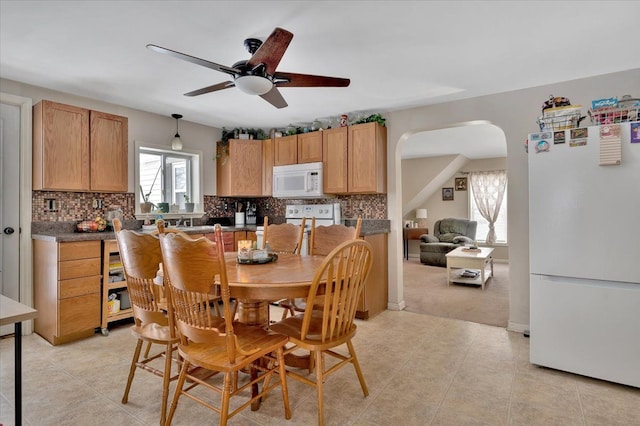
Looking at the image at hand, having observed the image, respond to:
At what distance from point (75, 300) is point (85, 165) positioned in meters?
1.27

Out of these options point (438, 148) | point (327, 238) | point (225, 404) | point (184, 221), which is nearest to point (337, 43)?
point (327, 238)

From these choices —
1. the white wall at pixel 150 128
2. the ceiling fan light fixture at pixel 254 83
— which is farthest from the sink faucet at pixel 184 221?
the ceiling fan light fixture at pixel 254 83

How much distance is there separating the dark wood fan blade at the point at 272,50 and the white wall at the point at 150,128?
8.29 feet

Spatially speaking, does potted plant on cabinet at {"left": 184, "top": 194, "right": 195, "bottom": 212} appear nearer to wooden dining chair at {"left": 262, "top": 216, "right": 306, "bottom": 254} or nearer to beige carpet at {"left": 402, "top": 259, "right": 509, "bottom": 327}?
wooden dining chair at {"left": 262, "top": 216, "right": 306, "bottom": 254}

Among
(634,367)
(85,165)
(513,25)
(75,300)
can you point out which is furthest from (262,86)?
(634,367)

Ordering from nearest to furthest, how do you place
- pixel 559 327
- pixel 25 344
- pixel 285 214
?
pixel 559 327, pixel 25 344, pixel 285 214

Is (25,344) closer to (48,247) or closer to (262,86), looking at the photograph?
(48,247)

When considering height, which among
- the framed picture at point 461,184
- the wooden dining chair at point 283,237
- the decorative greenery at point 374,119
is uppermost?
the decorative greenery at point 374,119

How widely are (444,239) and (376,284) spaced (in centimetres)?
411

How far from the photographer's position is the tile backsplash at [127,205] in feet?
10.7

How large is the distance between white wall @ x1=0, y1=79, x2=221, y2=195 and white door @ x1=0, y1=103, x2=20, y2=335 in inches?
8.0

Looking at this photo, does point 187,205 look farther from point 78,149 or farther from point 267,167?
point 78,149

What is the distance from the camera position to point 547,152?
2.39m

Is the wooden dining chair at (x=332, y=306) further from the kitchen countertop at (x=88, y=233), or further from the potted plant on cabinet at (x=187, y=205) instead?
the potted plant on cabinet at (x=187, y=205)
